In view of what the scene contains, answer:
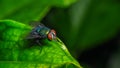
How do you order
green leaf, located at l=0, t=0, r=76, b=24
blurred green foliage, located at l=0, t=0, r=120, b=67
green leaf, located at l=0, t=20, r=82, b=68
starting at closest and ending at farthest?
green leaf, located at l=0, t=20, r=82, b=68 → green leaf, located at l=0, t=0, r=76, b=24 → blurred green foliage, located at l=0, t=0, r=120, b=67

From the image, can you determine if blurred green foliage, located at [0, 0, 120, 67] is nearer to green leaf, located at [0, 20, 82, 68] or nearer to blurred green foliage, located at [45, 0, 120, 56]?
blurred green foliage, located at [45, 0, 120, 56]

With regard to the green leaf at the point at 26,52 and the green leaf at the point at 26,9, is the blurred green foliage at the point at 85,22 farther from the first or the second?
the green leaf at the point at 26,52

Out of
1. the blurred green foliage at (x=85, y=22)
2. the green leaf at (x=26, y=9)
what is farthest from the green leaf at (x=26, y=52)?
the blurred green foliage at (x=85, y=22)

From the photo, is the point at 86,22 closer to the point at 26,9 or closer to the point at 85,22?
the point at 85,22

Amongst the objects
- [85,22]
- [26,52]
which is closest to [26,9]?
[26,52]

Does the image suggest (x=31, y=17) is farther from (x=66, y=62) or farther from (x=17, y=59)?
(x=66, y=62)

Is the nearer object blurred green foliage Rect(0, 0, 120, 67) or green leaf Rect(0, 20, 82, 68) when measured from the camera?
green leaf Rect(0, 20, 82, 68)

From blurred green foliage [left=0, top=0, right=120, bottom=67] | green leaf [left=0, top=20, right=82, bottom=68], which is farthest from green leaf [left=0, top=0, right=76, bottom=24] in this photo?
blurred green foliage [left=0, top=0, right=120, bottom=67]
